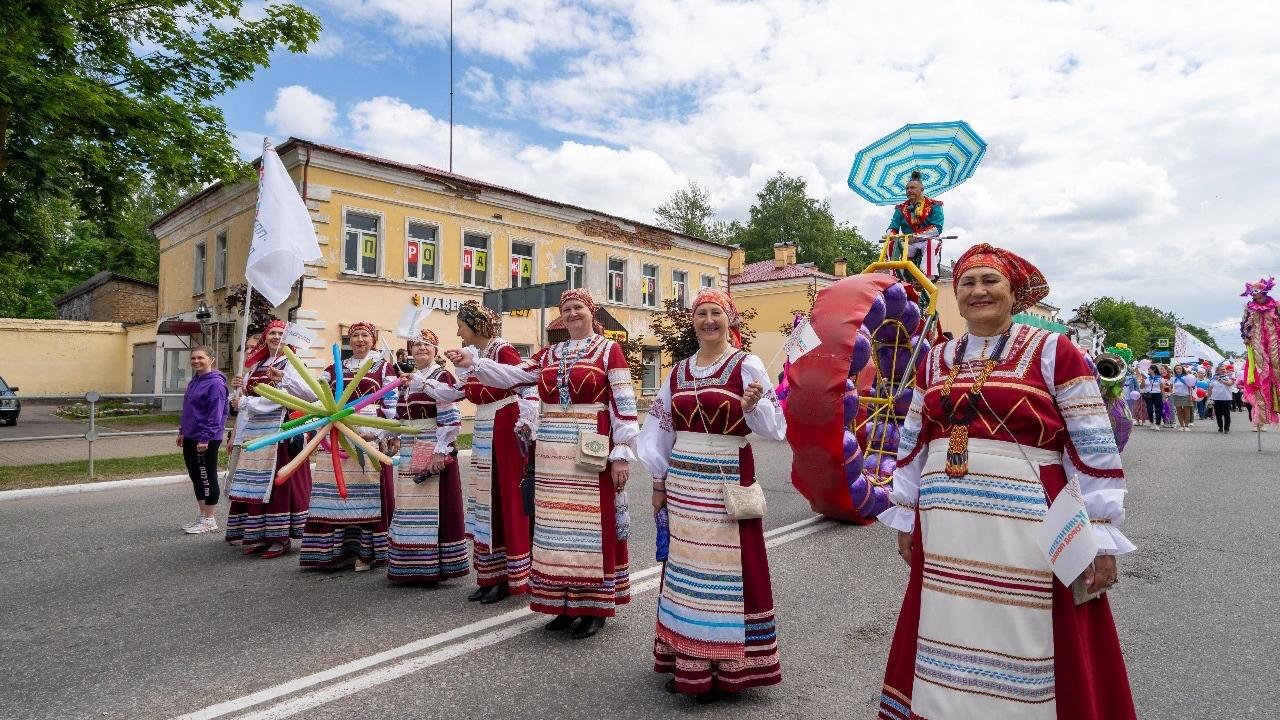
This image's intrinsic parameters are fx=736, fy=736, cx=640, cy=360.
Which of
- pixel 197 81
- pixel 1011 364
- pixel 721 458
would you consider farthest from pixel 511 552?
pixel 197 81

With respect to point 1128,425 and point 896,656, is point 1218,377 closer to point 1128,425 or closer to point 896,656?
point 1128,425

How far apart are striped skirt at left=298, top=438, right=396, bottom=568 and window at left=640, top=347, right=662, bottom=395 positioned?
22.4 meters

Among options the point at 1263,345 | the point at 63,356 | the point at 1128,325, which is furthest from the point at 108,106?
the point at 1128,325

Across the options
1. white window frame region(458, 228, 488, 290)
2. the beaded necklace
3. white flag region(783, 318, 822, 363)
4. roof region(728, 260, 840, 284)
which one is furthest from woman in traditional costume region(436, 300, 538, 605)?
roof region(728, 260, 840, 284)

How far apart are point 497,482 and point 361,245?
17030mm

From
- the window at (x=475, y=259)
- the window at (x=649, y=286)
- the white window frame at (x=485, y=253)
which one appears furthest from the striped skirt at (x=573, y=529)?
the window at (x=649, y=286)

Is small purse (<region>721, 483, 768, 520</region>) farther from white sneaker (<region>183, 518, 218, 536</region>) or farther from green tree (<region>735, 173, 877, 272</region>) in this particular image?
green tree (<region>735, 173, 877, 272</region>)

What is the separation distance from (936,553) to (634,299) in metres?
25.5

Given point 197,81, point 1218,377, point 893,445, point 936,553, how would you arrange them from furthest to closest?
point 1218,377, point 197,81, point 893,445, point 936,553

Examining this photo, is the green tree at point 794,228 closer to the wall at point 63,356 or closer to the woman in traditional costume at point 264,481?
the wall at point 63,356

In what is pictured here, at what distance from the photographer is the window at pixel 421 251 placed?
69.6 feet

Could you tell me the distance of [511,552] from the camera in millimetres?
5062

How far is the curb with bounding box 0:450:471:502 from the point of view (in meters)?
9.60

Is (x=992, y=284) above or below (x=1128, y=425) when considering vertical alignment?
above
